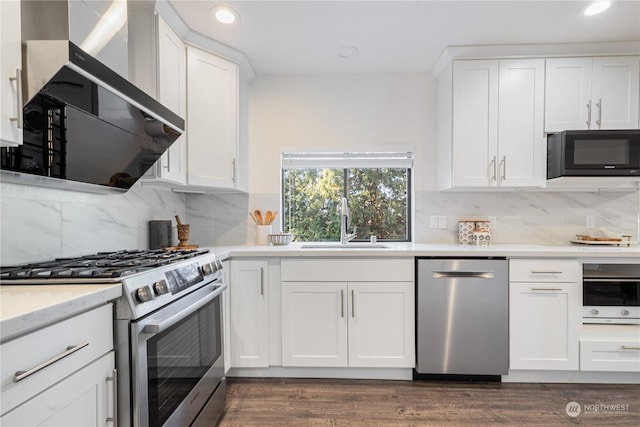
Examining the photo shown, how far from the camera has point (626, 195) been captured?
107 inches

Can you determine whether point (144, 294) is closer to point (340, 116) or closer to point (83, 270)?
point (83, 270)

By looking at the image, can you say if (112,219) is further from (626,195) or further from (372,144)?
(626,195)

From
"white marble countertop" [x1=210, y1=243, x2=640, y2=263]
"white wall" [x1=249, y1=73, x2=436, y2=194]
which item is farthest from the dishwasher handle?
"white wall" [x1=249, y1=73, x2=436, y2=194]

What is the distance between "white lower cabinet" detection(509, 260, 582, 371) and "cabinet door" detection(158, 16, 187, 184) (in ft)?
7.46

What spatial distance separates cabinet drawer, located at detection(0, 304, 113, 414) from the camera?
74 centimetres

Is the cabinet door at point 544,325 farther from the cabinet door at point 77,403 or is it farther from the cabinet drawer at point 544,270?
the cabinet door at point 77,403

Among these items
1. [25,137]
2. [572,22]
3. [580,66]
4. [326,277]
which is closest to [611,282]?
[580,66]

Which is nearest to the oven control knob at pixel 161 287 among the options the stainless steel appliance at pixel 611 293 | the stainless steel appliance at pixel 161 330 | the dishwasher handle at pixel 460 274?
the stainless steel appliance at pixel 161 330

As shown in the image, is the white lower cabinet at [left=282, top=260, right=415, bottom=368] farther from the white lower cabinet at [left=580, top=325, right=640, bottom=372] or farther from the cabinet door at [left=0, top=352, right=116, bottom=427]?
the cabinet door at [left=0, top=352, right=116, bottom=427]

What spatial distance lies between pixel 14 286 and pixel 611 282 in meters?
3.12

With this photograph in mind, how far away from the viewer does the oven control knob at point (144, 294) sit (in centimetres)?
114

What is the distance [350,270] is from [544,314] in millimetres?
1309

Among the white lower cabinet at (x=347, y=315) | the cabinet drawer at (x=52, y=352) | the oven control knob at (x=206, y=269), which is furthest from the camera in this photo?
the white lower cabinet at (x=347, y=315)

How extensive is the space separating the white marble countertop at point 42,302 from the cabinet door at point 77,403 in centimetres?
18
